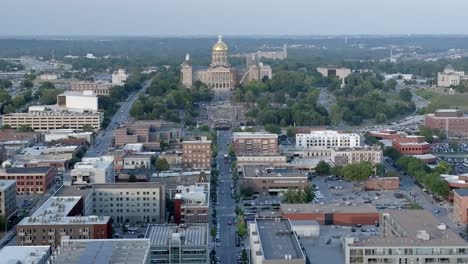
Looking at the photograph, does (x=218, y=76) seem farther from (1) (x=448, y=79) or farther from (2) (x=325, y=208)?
(2) (x=325, y=208)

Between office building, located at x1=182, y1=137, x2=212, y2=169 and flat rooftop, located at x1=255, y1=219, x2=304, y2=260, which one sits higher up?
flat rooftop, located at x1=255, y1=219, x2=304, y2=260

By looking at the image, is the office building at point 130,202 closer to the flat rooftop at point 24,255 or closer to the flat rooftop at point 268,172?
the flat rooftop at point 268,172

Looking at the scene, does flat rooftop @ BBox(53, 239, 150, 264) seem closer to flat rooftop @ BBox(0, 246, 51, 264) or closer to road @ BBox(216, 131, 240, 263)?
flat rooftop @ BBox(0, 246, 51, 264)

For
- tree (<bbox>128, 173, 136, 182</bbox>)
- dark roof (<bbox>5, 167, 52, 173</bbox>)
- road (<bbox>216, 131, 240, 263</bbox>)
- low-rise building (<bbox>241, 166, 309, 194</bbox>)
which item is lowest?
road (<bbox>216, 131, 240, 263</bbox>)

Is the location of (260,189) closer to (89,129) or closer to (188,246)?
(188,246)

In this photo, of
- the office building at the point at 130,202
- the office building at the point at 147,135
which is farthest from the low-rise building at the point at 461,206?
the office building at the point at 147,135

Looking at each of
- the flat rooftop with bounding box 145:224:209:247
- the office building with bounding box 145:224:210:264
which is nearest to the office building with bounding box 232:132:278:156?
the flat rooftop with bounding box 145:224:209:247

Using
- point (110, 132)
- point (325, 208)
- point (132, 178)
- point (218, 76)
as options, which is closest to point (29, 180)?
point (132, 178)

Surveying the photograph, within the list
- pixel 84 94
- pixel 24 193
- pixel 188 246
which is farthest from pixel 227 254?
pixel 84 94
